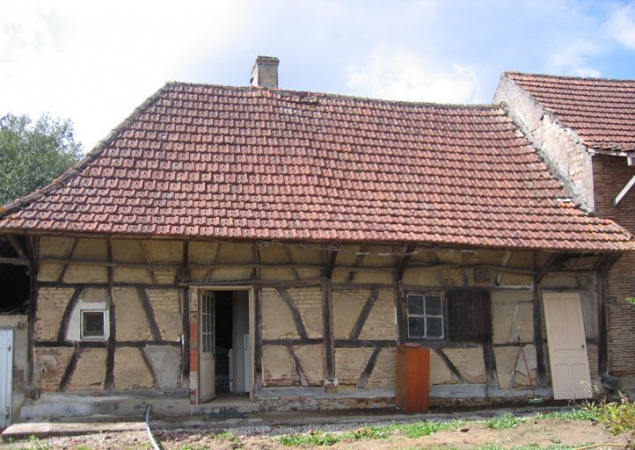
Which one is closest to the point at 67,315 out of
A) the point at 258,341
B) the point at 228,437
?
the point at 258,341

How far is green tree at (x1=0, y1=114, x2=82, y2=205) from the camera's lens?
27234 millimetres

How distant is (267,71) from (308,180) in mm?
4379

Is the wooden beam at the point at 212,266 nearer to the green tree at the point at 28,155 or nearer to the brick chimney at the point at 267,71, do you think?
the brick chimney at the point at 267,71

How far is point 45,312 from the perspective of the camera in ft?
35.6

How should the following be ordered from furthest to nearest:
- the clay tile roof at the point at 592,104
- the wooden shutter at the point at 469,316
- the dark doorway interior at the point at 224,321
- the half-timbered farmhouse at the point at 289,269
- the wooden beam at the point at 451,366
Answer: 1. the dark doorway interior at the point at 224,321
2. the clay tile roof at the point at 592,104
3. the wooden shutter at the point at 469,316
4. the wooden beam at the point at 451,366
5. the half-timbered farmhouse at the point at 289,269

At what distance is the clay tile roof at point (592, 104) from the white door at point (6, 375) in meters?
11.2

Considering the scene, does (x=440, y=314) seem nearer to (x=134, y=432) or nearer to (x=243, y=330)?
(x=243, y=330)

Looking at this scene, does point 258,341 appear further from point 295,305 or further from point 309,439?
point 309,439

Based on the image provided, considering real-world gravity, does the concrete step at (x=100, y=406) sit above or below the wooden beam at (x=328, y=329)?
below

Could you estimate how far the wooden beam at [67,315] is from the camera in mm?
10867

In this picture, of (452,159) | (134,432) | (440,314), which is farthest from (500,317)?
(134,432)

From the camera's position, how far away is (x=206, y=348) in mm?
11914

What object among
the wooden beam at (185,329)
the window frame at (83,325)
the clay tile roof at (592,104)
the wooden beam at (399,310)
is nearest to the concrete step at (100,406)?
the wooden beam at (185,329)

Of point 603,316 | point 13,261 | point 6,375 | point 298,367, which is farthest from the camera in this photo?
point 603,316
